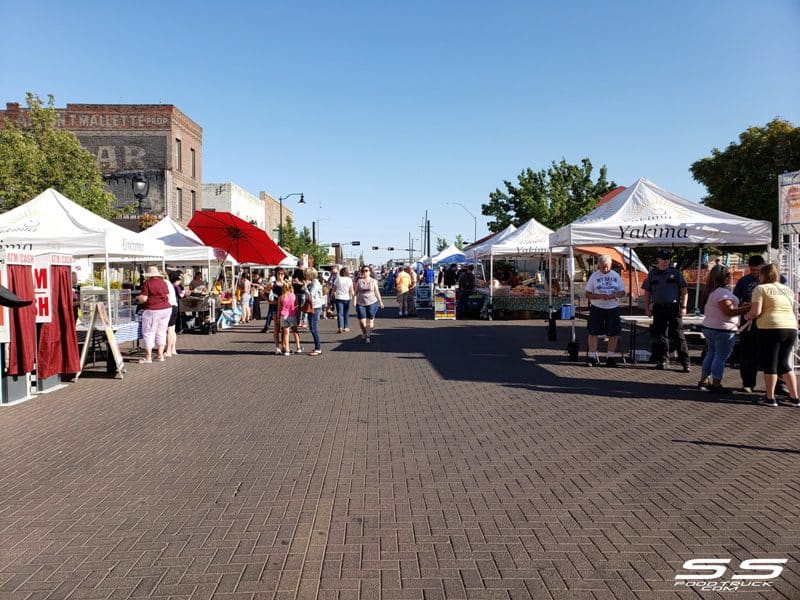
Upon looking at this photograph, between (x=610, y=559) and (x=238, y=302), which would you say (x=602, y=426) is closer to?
(x=610, y=559)

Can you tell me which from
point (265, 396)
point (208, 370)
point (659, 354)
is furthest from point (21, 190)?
point (659, 354)

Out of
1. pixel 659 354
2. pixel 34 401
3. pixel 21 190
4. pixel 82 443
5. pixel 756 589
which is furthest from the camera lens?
pixel 21 190

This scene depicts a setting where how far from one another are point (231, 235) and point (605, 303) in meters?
11.9

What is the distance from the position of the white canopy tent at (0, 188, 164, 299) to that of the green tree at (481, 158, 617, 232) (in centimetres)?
3843

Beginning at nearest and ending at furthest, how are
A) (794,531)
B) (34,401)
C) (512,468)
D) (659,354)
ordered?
(794,531) → (512,468) → (34,401) → (659,354)

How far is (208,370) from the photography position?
39.8ft

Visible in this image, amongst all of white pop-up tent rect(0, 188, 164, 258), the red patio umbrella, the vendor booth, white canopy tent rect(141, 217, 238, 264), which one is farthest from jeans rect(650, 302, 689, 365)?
white canopy tent rect(141, 217, 238, 264)

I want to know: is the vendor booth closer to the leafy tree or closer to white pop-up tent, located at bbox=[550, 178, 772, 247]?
white pop-up tent, located at bbox=[550, 178, 772, 247]

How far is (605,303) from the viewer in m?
11.8

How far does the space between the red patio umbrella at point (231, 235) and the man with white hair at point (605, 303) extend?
1111cm

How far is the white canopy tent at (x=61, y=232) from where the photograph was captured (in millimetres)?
12734

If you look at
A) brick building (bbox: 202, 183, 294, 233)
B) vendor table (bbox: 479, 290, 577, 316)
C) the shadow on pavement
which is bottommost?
the shadow on pavement

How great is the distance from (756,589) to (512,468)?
8.05ft

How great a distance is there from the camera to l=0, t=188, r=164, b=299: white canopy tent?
501 inches
